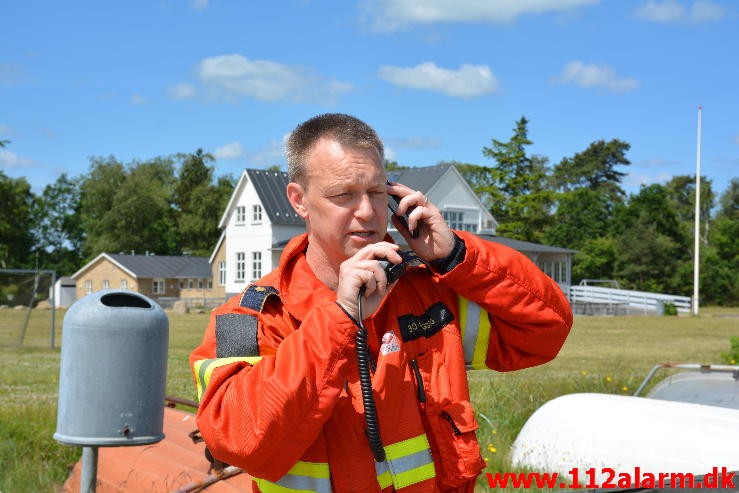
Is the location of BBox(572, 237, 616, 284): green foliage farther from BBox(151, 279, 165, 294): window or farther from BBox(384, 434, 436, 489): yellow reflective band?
BBox(384, 434, 436, 489): yellow reflective band

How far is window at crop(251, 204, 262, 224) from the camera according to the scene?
5594cm

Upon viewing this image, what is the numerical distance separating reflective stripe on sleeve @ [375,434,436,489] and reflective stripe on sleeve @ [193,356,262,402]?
49 cm

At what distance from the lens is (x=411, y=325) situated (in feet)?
8.98

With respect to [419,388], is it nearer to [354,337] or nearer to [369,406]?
[369,406]

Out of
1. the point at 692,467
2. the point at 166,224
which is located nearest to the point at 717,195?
the point at 166,224

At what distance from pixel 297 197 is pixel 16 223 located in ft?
300

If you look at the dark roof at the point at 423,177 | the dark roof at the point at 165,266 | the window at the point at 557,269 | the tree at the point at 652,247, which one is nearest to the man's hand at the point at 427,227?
the dark roof at the point at 423,177

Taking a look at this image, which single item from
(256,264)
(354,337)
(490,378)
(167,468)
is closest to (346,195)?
(354,337)

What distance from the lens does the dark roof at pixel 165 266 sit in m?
75.8

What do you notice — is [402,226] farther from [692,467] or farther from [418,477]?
[692,467]

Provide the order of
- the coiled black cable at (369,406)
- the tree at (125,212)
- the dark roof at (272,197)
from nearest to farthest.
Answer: the coiled black cable at (369,406), the dark roof at (272,197), the tree at (125,212)

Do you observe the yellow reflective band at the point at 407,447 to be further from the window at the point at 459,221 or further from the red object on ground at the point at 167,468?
the window at the point at 459,221

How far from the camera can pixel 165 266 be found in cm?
7788

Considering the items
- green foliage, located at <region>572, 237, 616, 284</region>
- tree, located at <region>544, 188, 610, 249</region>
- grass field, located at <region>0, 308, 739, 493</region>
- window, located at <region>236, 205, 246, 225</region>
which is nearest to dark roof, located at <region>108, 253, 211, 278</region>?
window, located at <region>236, 205, 246, 225</region>
